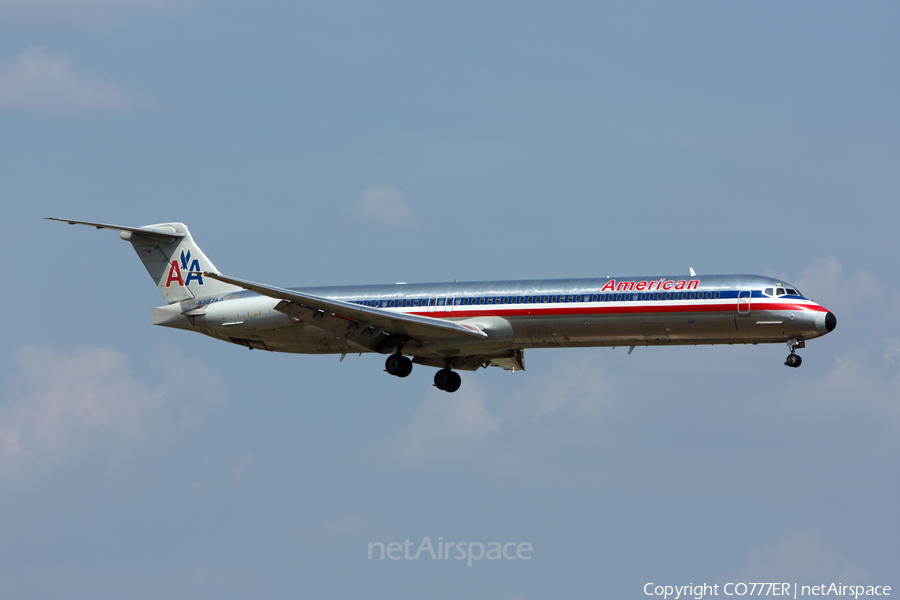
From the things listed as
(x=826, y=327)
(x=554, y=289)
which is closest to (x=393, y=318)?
(x=554, y=289)

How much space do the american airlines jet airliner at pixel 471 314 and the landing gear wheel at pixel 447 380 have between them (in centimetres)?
5

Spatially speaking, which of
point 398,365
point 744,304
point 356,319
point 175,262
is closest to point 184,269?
point 175,262

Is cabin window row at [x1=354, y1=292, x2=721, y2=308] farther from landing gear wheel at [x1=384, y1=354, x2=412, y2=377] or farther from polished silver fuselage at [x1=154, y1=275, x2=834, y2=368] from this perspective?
landing gear wheel at [x1=384, y1=354, x2=412, y2=377]

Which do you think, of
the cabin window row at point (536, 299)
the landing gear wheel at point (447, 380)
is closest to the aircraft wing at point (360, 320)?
the cabin window row at point (536, 299)

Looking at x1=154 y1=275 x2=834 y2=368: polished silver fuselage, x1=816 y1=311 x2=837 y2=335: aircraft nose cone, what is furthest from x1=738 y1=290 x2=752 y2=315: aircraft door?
x1=816 y1=311 x2=837 y2=335: aircraft nose cone

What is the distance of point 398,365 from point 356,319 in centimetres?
256

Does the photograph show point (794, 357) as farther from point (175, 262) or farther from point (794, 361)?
point (175, 262)

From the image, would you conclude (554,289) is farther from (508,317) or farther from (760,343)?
(760,343)

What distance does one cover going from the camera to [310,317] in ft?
135

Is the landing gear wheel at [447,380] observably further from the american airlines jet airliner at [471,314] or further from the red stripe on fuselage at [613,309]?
the red stripe on fuselage at [613,309]

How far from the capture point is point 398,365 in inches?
1679

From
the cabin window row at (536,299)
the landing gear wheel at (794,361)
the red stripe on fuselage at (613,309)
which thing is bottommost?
the landing gear wheel at (794,361)

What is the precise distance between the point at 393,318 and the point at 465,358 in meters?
6.77

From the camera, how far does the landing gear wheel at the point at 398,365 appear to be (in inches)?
1679
